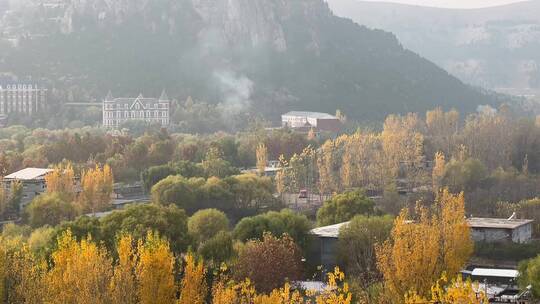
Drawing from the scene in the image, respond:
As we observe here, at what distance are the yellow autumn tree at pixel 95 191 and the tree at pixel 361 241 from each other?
650 inches

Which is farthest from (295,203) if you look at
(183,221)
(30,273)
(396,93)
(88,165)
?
(396,93)

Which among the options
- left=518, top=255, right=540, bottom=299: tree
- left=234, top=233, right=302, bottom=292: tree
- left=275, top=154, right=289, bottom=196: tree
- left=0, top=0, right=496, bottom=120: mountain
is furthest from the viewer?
left=0, top=0, right=496, bottom=120: mountain

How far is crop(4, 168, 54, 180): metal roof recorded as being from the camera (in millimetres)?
59300

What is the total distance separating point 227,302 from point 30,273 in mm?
5887

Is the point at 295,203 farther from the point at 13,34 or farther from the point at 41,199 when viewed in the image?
the point at 13,34

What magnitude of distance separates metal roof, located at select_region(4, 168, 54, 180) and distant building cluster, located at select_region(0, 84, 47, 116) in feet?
132

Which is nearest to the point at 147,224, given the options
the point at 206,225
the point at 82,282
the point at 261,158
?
the point at 206,225

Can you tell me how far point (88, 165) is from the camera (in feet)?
211

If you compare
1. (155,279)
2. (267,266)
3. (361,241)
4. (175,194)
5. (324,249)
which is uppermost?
(175,194)

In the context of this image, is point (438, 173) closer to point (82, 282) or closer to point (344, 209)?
point (344, 209)

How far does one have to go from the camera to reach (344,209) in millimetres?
47844

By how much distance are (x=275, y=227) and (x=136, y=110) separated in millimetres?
61218

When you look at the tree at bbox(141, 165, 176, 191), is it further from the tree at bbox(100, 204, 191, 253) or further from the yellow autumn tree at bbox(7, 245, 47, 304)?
the yellow autumn tree at bbox(7, 245, 47, 304)

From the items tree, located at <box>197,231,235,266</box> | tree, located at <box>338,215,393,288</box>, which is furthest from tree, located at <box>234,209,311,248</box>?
tree, located at <box>197,231,235,266</box>
